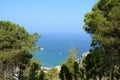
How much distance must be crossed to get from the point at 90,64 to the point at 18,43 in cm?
641

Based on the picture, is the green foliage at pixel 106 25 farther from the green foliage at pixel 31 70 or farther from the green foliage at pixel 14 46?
the green foliage at pixel 31 70

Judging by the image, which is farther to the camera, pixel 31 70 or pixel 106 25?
pixel 31 70

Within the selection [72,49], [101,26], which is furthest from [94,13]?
[72,49]

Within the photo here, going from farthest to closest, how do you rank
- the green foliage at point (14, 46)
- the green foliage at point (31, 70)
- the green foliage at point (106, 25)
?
the green foliage at point (31, 70)
the green foliage at point (14, 46)
the green foliage at point (106, 25)

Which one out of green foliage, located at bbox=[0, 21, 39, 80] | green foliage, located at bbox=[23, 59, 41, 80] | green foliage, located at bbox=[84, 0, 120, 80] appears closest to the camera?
green foliage, located at bbox=[84, 0, 120, 80]

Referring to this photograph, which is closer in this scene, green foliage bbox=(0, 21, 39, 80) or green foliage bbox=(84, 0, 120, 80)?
green foliage bbox=(84, 0, 120, 80)

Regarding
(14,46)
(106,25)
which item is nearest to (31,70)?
(14,46)

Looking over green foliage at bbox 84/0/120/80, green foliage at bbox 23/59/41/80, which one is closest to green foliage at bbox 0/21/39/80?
green foliage at bbox 23/59/41/80

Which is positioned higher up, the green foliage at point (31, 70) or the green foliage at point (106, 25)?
the green foliage at point (31, 70)

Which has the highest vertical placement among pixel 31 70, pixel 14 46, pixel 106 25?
pixel 14 46

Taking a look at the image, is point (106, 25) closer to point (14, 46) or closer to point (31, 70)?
point (14, 46)

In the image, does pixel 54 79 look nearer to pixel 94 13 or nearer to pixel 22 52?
pixel 22 52

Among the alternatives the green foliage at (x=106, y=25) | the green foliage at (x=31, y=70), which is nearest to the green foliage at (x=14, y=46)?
the green foliage at (x=31, y=70)

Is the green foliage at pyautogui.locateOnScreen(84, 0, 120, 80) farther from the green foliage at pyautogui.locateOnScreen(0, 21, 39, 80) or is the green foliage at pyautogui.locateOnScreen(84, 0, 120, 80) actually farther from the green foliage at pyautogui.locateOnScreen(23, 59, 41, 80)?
the green foliage at pyautogui.locateOnScreen(23, 59, 41, 80)
